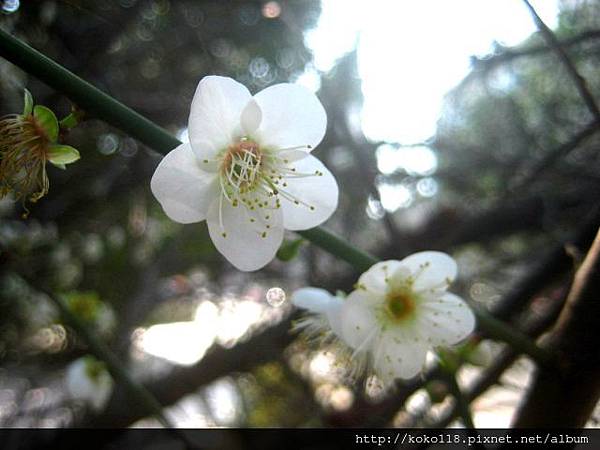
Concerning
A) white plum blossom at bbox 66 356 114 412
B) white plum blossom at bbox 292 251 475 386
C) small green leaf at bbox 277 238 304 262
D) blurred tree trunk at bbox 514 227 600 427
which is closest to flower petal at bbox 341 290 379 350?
white plum blossom at bbox 292 251 475 386

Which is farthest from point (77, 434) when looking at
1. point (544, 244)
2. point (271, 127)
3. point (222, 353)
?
point (544, 244)

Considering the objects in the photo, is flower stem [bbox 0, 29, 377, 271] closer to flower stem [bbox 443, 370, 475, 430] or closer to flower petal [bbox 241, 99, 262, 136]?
flower petal [bbox 241, 99, 262, 136]

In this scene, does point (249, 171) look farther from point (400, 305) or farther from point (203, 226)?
point (203, 226)

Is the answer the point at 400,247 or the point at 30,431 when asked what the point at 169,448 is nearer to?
the point at 30,431

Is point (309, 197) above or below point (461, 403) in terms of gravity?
above

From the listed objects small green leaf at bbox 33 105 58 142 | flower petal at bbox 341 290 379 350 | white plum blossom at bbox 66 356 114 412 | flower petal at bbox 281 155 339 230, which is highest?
small green leaf at bbox 33 105 58 142

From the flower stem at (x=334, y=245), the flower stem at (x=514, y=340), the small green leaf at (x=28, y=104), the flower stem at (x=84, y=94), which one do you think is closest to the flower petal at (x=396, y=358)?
the flower stem at (x=514, y=340)

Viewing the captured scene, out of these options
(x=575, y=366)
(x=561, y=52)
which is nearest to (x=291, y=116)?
(x=561, y=52)
